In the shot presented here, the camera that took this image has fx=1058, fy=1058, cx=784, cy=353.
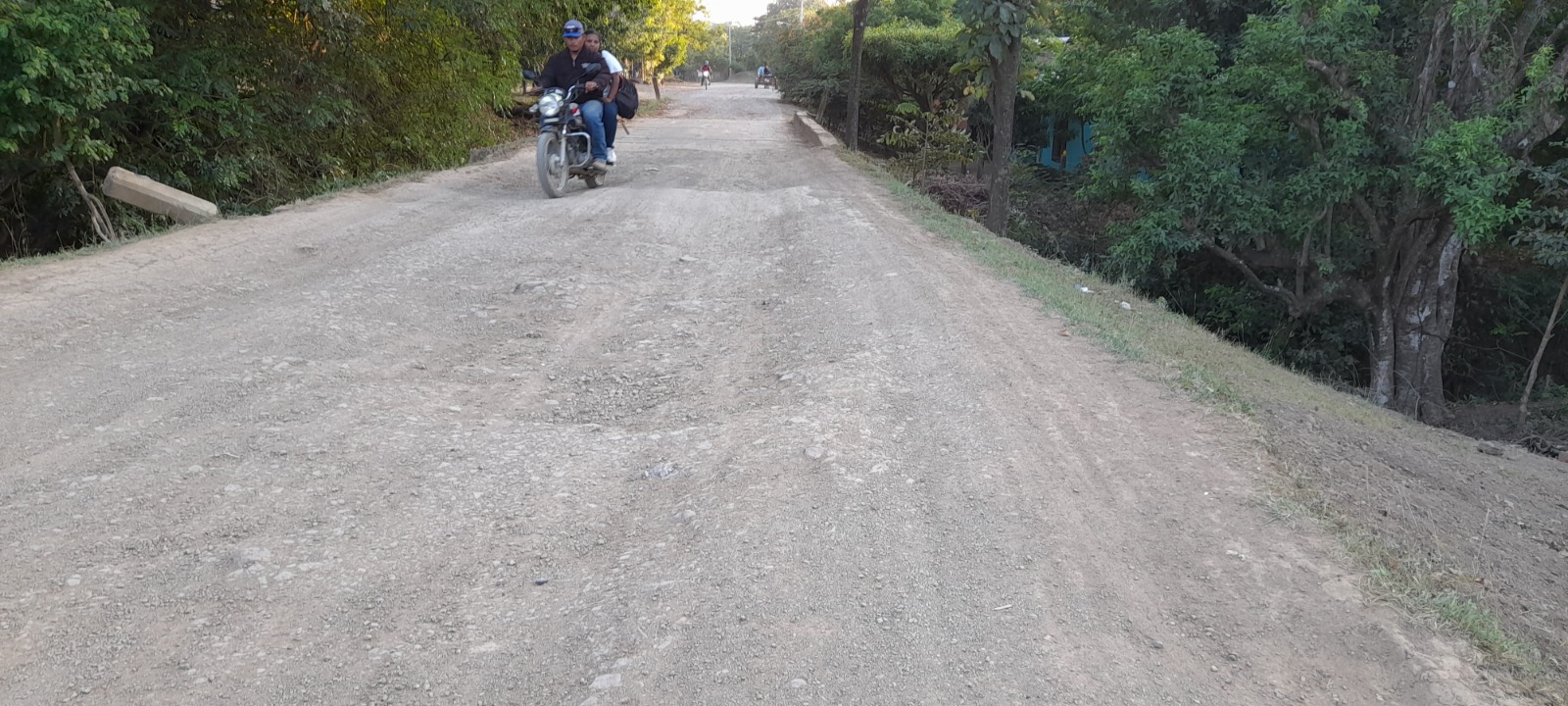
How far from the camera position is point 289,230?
900cm

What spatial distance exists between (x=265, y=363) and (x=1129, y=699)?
453 cm

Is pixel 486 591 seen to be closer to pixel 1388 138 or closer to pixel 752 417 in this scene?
pixel 752 417

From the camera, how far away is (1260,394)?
6.20 metres

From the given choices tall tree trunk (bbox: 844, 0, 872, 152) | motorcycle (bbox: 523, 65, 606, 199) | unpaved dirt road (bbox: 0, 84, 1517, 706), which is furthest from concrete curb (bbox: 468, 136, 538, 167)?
unpaved dirt road (bbox: 0, 84, 1517, 706)

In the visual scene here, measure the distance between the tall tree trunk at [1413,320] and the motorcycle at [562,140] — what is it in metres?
9.39

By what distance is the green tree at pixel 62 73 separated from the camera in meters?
8.27

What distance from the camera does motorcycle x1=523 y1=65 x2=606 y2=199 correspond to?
10.6 metres

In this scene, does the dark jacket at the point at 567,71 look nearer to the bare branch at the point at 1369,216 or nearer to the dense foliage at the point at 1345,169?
the dense foliage at the point at 1345,169

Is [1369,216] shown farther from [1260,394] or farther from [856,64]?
[856,64]

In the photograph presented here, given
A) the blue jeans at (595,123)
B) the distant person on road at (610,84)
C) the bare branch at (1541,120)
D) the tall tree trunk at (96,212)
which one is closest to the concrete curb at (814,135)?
the distant person on road at (610,84)

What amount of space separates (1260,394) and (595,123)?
296 inches

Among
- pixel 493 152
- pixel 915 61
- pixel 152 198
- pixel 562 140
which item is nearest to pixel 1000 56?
pixel 562 140

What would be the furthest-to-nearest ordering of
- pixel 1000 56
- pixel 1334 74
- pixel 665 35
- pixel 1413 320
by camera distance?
pixel 665 35 → pixel 1413 320 → pixel 1000 56 → pixel 1334 74

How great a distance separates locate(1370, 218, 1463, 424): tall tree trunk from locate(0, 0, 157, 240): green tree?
526 inches
